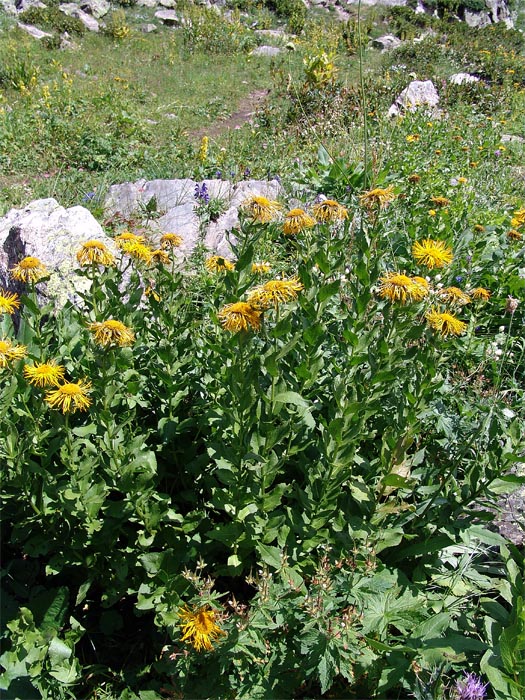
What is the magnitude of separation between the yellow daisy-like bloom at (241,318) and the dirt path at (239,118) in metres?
8.42

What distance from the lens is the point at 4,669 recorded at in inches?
78.7

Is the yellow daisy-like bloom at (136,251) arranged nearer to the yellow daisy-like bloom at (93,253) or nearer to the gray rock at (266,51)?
the yellow daisy-like bloom at (93,253)

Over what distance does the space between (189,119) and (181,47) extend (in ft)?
22.4

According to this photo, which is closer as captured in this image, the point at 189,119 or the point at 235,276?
the point at 235,276

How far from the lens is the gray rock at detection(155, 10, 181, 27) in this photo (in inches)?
719

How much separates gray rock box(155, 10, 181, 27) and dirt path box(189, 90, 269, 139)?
784 cm

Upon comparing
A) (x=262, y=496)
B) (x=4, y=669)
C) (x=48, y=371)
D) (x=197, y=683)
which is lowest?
(x=4, y=669)

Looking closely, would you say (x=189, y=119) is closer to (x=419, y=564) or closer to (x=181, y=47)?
(x=181, y=47)

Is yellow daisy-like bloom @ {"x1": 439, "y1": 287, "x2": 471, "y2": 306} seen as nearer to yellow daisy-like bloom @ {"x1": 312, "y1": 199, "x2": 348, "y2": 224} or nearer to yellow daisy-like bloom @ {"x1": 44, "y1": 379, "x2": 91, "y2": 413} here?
yellow daisy-like bloom @ {"x1": 312, "y1": 199, "x2": 348, "y2": 224}

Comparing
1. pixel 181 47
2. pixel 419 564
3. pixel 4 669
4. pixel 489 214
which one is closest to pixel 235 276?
pixel 419 564

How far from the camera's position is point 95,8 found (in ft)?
59.4

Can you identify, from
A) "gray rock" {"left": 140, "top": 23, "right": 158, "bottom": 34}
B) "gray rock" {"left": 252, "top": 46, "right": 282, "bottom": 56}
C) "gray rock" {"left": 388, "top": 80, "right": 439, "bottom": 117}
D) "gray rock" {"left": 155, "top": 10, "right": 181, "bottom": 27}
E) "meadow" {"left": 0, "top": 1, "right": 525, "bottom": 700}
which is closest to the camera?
"meadow" {"left": 0, "top": 1, "right": 525, "bottom": 700}

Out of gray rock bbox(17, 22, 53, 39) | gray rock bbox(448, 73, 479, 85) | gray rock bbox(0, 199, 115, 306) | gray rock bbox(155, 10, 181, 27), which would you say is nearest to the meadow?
gray rock bbox(0, 199, 115, 306)

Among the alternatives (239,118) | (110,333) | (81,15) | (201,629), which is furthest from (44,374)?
(81,15)
